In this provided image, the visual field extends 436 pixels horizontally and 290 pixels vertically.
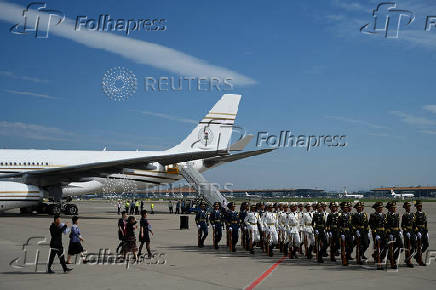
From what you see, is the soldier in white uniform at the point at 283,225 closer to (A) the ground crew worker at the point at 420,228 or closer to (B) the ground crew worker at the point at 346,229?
(B) the ground crew worker at the point at 346,229

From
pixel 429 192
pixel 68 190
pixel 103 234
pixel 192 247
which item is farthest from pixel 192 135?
pixel 429 192

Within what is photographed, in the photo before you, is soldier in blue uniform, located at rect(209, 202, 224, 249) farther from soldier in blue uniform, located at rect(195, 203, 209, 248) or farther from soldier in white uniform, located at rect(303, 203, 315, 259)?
soldier in white uniform, located at rect(303, 203, 315, 259)

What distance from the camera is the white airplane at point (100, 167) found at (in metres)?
26.2

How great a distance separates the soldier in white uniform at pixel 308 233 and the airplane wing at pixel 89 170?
14.0m

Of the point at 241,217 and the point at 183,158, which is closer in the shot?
the point at 241,217

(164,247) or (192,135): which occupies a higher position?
(192,135)

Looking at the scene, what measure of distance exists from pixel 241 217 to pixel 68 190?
17808mm

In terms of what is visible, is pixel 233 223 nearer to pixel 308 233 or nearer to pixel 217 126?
pixel 308 233

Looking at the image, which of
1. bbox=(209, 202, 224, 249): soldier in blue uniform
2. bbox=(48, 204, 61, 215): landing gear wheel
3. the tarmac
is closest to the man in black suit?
the tarmac

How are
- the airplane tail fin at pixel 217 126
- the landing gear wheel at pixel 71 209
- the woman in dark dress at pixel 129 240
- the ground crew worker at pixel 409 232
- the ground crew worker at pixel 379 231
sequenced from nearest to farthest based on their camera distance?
the ground crew worker at pixel 379 231, the woman in dark dress at pixel 129 240, the ground crew worker at pixel 409 232, the landing gear wheel at pixel 71 209, the airplane tail fin at pixel 217 126

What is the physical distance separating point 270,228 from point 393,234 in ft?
11.5

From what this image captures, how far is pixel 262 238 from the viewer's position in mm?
14250

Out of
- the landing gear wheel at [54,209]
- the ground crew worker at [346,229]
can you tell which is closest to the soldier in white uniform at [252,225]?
the ground crew worker at [346,229]

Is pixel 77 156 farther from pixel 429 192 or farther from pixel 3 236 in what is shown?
pixel 429 192
